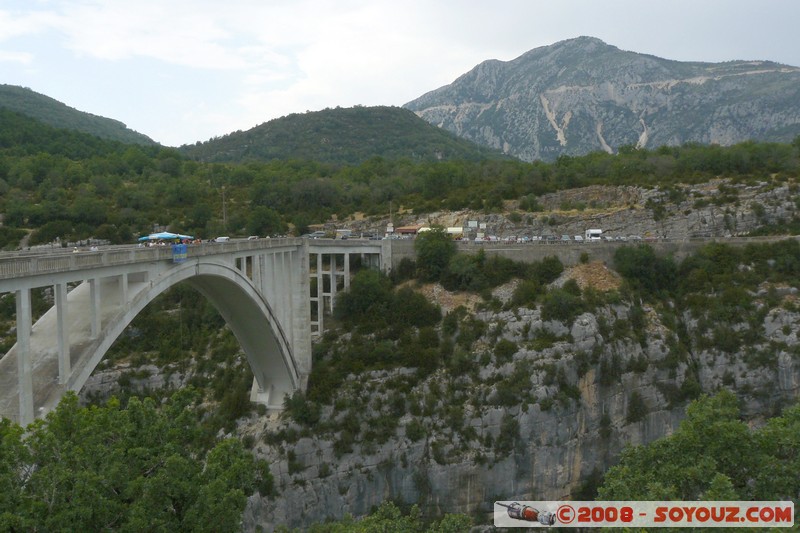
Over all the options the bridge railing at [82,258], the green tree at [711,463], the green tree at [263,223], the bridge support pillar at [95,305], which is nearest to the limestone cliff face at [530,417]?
the bridge railing at [82,258]

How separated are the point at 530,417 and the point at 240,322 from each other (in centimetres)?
1481

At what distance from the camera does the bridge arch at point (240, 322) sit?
15.8 m

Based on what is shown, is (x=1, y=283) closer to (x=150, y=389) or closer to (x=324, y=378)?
(x=324, y=378)

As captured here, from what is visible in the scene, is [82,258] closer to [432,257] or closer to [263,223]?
[432,257]

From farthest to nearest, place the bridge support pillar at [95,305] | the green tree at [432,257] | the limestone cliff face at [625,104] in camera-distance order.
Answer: the limestone cliff face at [625,104], the green tree at [432,257], the bridge support pillar at [95,305]

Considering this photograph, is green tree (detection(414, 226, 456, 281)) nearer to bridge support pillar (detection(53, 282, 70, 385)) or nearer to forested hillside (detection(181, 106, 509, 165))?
bridge support pillar (detection(53, 282, 70, 385))

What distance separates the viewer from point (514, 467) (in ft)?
104

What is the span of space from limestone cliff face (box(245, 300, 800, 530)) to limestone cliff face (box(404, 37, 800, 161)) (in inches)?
4277

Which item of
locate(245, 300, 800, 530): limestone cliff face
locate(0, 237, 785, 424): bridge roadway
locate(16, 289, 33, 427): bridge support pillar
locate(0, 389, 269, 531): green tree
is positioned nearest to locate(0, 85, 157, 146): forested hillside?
locate(0, 237, 785, 424): bridge roadway

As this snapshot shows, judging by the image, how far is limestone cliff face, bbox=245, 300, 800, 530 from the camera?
102 ft

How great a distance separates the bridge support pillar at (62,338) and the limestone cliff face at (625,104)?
139 m

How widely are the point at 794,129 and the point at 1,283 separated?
144476 mm

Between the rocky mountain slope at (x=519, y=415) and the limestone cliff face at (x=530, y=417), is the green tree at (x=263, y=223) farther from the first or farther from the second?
the limestone cliff face at (x=530, y=417)

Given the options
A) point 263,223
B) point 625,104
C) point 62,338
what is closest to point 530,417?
point 62,338
